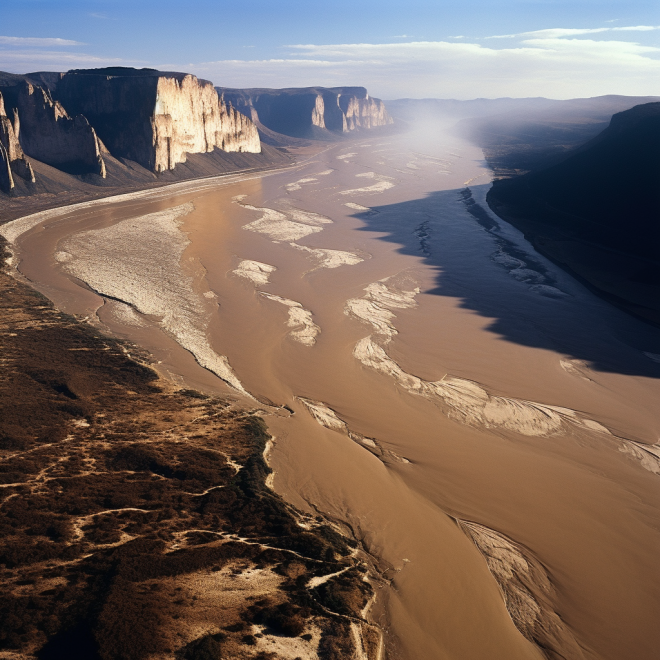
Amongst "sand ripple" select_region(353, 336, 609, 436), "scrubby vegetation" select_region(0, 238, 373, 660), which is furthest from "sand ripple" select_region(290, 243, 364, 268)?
"scrubby vegetation" select_region(0, 238, 373, 660)

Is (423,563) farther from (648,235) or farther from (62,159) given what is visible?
(62,159)

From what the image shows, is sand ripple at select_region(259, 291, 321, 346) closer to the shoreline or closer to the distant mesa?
the shoreline

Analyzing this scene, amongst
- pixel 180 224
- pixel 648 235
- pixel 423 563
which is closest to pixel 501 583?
pixel 423 563

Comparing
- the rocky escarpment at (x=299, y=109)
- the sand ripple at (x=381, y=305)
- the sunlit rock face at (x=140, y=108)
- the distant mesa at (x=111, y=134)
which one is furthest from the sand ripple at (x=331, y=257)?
the rocky escarpment at (x=299, y=109)

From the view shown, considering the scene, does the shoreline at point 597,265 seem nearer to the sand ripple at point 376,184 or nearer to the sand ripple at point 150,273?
the sand ripple at point 376,184

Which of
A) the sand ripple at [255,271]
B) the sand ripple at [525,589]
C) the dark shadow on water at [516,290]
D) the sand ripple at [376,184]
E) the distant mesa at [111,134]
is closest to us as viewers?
the sand ripple at [525,589]

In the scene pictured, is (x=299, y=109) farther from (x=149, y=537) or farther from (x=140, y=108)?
(x=149, y=537)

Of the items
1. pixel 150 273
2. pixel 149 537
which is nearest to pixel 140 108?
pixel 150 273
